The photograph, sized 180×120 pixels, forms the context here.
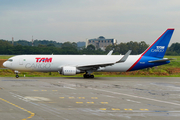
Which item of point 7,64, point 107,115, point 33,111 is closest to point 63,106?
point 33,111

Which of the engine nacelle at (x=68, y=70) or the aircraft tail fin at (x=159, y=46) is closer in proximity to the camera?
the engine nacelle at (x=68, y=70)

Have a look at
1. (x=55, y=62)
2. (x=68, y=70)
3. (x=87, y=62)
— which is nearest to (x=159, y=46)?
(x=87, y=62)

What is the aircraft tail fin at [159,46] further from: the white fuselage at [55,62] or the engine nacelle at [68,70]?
the engine nacelle at [68,70]

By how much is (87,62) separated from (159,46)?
471 inches

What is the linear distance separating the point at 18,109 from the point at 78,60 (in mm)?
24416

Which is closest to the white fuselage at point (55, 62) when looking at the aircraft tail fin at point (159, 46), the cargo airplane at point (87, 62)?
the cargo airplane at point (87, 62)

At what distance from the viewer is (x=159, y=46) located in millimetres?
40219

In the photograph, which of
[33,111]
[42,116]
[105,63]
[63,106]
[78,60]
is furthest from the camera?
[78,60]

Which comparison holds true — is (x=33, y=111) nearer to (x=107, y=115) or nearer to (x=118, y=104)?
(x=107, y=115)

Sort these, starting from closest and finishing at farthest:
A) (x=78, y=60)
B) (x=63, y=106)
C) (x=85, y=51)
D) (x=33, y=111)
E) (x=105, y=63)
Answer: (x=33, y=111) < (x=63, y=106) < (x=105, y=63) < (x=78, y=60) < (x=85, y=51)

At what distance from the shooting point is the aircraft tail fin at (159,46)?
3994 centimetres

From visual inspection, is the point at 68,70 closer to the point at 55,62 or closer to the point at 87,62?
the point at 55,62

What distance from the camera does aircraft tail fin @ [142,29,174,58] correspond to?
39938 mm

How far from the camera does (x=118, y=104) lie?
1586cm
